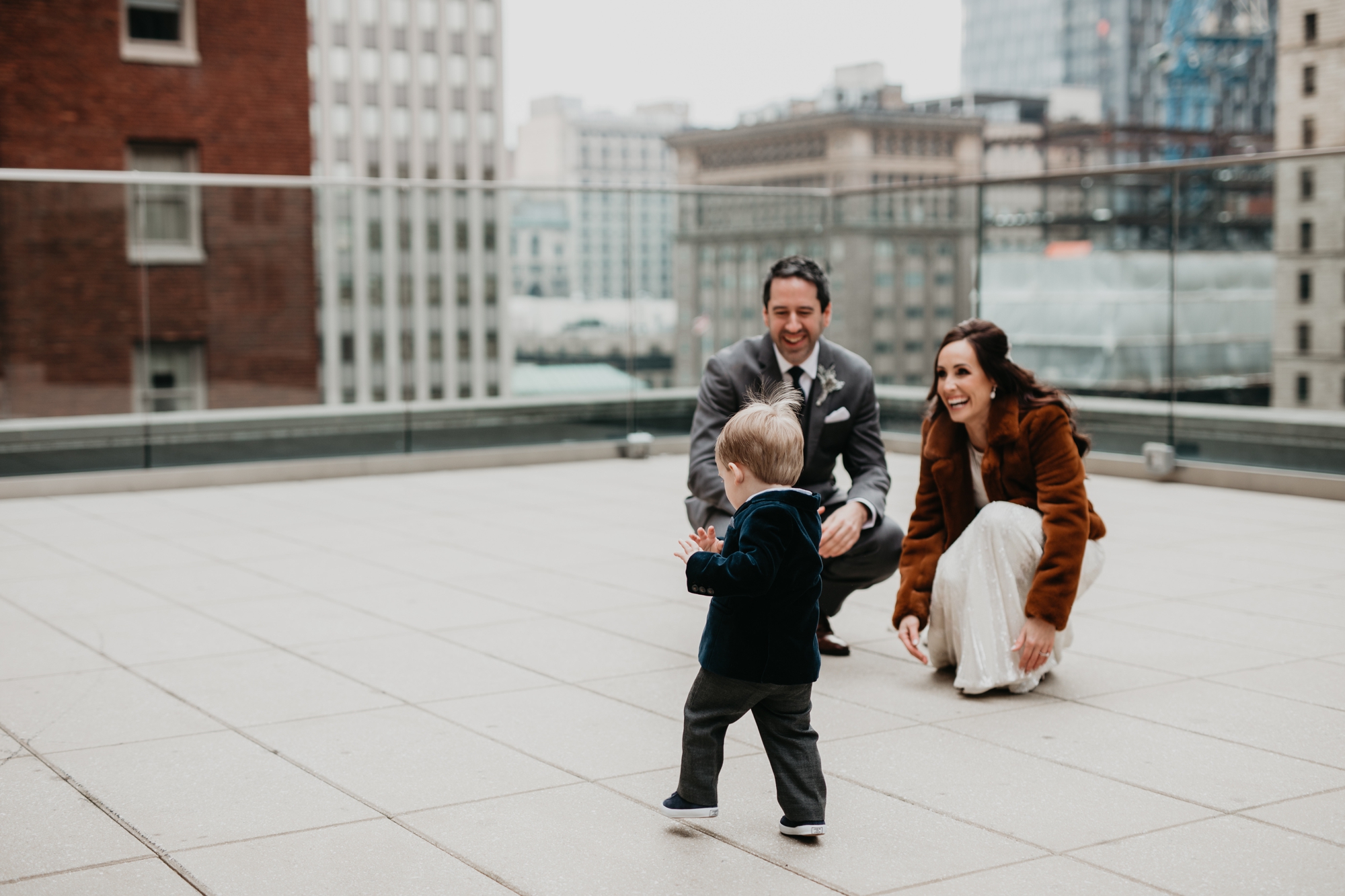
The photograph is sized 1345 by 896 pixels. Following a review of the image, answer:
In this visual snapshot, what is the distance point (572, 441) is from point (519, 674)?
24.7 feet

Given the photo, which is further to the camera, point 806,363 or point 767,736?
point 806,363

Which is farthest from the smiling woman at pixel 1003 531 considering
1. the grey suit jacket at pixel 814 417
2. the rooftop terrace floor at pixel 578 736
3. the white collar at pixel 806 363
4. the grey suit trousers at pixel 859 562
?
the white collar at pixel 806 363

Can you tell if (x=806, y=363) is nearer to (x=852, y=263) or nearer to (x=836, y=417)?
(x=836, y=417)

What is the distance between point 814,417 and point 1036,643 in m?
1.36

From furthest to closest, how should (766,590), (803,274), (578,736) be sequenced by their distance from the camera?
(803,274) → (578,736) → (766,590)

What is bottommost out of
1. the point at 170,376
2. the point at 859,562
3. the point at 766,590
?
the point at 859,562

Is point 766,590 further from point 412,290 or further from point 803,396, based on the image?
point 412,290

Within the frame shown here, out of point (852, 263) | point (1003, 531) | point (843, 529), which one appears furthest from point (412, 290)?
point (1003, 531)

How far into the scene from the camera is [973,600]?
16.3 feet

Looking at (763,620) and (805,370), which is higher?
(805,370)

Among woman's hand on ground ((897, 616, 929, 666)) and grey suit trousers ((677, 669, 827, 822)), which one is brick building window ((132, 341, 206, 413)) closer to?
woman's hand on ground ((897, 616, 929, 666))

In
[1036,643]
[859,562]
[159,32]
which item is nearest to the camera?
[1036,643]

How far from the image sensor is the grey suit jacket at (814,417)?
18.5ft

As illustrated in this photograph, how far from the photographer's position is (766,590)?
339 cm
